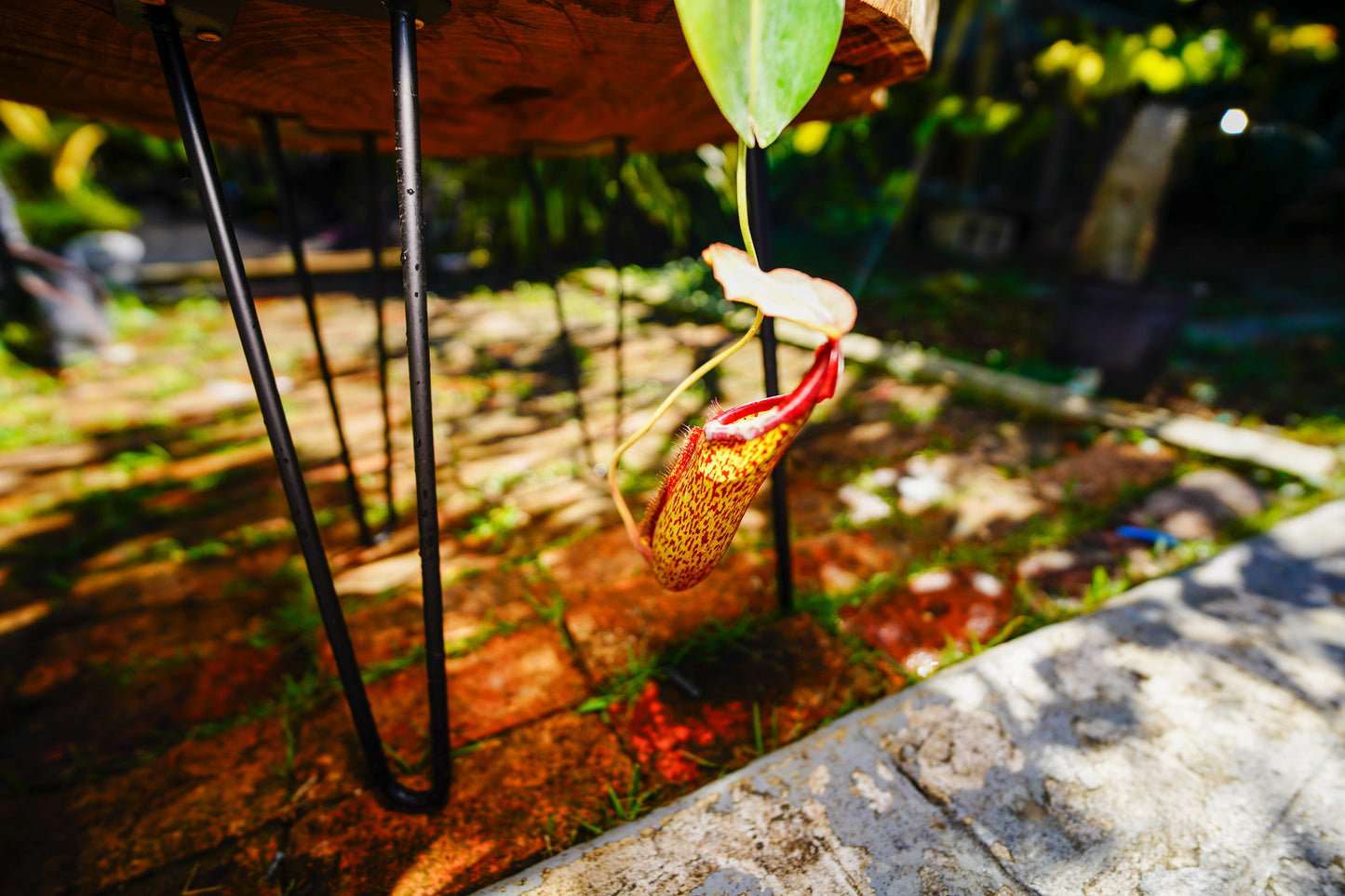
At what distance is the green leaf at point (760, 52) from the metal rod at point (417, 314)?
0.32 metres

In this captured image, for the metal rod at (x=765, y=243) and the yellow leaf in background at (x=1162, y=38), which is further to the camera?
the yellow leaf in background at (x=1162, y=38)

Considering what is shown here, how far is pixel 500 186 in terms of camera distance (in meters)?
5.39

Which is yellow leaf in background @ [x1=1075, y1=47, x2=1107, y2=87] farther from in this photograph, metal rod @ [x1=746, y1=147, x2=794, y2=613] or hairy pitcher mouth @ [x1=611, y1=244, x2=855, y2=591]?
hairy pitcher mouth @ [x1=611, y1=244, x2=855, y2=591]

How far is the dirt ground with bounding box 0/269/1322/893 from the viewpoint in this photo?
1.02 meters

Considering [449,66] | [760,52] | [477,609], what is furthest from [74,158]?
[760,52]

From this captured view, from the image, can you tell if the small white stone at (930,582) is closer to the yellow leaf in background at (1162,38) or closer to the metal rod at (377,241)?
the metal rod at (377,241)

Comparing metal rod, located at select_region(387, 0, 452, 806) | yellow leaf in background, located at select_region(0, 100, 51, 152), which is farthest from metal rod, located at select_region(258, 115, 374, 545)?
yellow leaf in background, located at select_region(0, 100, 51, 152)

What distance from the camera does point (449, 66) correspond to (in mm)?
825

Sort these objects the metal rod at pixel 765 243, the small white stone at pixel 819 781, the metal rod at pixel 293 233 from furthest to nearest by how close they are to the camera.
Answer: the metal rod at pixel 293 233 → the metal rod at pixel 765 243 → the small white stone at pixel 819 781

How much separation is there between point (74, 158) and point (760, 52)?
22.4ft

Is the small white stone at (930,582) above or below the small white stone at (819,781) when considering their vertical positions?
below

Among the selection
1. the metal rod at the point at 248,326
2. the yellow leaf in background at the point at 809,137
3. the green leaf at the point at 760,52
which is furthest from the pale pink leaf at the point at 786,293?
the yellow leaf in background at the point at 809,137

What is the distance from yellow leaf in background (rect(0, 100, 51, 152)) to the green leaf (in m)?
6.63

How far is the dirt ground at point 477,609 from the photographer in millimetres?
1016
